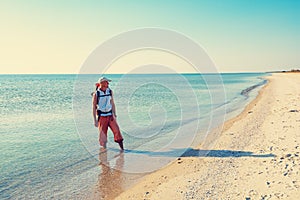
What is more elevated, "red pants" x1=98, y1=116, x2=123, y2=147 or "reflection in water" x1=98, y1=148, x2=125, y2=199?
"red pants" x1=98, y1=116, x2=123, y2=147

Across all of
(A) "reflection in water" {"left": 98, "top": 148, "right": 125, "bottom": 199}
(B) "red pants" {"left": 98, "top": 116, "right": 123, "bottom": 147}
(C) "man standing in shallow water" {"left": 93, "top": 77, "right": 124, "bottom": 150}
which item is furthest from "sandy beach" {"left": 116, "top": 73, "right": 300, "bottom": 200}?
(C) "man standing in shallow water" {"left": 93, "top": 77, "right": 124, "bottom": 150}

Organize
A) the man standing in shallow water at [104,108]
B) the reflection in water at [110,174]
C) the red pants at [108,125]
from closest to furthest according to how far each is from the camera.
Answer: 1. the reflection in water at [110,174]
2. the man standing in shallow water at [104,108]
3. the red pants at [108,125]

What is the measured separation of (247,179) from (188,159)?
2.29 meters

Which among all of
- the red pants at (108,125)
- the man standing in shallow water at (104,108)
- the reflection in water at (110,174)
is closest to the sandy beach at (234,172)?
the reflection in water at (110,174)

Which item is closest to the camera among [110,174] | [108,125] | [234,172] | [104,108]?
[234,172]

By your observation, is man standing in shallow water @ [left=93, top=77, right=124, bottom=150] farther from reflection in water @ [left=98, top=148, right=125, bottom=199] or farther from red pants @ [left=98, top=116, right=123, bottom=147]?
reflection in water @ [left=98, top=148, right=125, bottom=199]

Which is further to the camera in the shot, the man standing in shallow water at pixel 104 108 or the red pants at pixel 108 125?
the red pants at pixel 108 125

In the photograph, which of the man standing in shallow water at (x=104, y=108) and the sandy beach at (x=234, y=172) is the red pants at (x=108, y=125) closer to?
the man standing in shallow water at (x=104, y=108)

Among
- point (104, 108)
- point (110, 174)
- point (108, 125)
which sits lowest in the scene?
point (110, 174)

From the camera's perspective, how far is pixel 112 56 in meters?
8.77

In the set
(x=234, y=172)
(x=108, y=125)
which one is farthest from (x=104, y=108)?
(x=234, y=172)

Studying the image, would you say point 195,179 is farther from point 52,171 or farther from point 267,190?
point 52,171

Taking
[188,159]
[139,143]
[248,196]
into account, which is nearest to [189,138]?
[139,143]

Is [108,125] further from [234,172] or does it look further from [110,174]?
[234,172]
